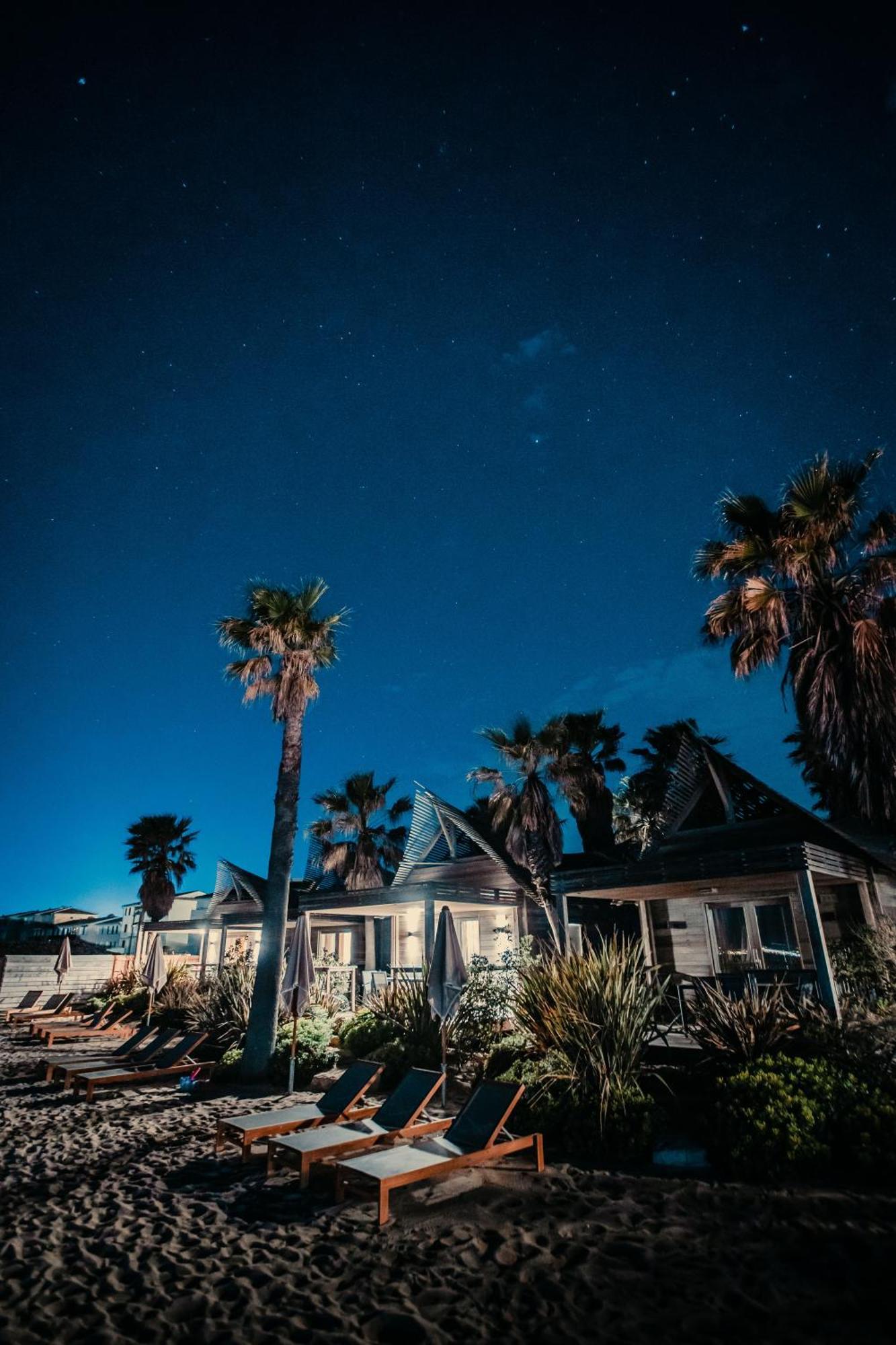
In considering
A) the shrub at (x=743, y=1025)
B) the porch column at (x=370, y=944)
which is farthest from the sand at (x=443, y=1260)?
the porch column at (x=370, y=944)

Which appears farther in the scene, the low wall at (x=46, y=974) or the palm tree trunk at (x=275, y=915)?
the low wall at (x=46, y=974)

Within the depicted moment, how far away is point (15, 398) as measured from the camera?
35.4 meters

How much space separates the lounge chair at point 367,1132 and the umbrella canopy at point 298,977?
3.65 m

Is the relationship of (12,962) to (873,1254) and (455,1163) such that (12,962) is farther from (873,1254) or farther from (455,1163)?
(873,1254)

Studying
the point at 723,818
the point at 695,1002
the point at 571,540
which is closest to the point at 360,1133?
the point at 695,1002

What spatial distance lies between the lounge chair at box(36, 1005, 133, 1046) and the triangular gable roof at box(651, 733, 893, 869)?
15210 millimetres

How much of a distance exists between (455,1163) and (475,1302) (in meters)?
1.95

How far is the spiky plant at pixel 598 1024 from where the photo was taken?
24.4ft

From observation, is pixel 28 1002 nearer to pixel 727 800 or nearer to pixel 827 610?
pixel 727 800

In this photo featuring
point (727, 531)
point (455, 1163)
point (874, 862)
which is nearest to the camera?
point (455, 1163)

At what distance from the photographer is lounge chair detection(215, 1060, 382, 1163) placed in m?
7.16

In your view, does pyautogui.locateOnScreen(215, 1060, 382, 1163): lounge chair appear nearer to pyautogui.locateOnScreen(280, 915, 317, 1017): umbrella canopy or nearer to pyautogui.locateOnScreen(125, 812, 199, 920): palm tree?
pyautogui.locateOnScreen(280, 915, 317, 1017): umbrella canopy

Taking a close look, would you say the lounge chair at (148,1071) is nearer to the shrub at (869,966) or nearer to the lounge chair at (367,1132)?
the lounge chair at (367,1132)

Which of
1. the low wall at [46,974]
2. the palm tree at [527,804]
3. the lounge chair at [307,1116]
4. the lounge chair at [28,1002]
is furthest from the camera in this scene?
the low wall at [46,974]
